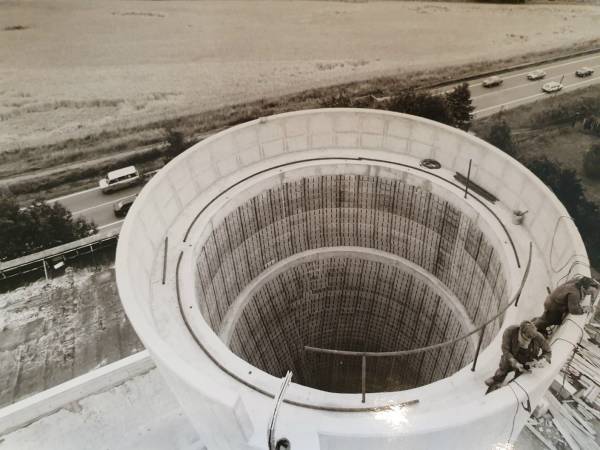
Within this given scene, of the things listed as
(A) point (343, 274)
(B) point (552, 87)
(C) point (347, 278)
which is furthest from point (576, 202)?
(A) point (343, 274)

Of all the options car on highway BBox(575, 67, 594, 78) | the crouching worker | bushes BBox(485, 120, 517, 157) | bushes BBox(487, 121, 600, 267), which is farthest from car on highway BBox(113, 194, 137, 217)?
car on highway BBox(575, 67, 594, 78)

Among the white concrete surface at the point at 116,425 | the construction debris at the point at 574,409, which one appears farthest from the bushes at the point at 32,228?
the construction debris at the point at 574,409

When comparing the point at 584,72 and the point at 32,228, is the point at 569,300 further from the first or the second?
the point at 584,72

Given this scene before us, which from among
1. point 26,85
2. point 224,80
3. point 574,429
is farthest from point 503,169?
point 26,85

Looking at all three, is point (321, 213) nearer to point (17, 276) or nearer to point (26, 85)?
point (17, 276)

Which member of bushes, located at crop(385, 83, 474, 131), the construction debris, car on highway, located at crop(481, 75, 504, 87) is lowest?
the construction debris

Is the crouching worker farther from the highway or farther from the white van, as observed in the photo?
the highway

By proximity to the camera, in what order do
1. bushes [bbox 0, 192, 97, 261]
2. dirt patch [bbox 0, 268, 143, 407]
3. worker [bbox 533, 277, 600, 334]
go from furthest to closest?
bushes [bbox 0, 192, 97, 261] < dirt patch [bbox 0, 268, 143, 407] < worker [bbox 533, 277, 600, 334]
